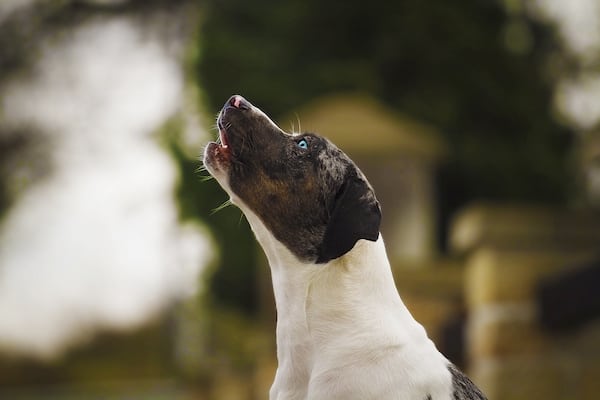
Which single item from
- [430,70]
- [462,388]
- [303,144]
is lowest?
[430,70]

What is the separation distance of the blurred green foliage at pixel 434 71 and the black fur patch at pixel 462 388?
1239 cm

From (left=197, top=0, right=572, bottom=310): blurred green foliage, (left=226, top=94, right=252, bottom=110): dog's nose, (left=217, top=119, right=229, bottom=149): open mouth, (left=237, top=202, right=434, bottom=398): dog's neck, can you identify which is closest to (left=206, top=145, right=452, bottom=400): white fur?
(left=237, top=202, right=434, bottom=398): dog's neck

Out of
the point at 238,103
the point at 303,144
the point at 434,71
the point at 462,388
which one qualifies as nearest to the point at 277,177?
the point at 303,144

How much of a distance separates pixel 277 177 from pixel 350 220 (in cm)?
41

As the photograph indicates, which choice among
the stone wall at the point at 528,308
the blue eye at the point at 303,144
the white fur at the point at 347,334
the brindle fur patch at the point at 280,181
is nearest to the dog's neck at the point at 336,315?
the white fur at the point at 347,334

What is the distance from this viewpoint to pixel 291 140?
373 cm

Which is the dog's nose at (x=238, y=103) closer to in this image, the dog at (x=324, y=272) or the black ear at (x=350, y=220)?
the dog at (x=324, y=272)

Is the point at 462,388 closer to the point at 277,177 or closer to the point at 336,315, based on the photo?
the point at 336,315

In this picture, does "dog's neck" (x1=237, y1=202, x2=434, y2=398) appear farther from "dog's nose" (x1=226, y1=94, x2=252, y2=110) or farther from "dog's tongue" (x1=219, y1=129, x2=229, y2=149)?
"dog's nose" (x1=226, y1=94, x2=252, y2=110)

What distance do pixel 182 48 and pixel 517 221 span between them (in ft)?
38.8

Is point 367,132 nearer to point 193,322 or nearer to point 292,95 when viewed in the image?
point 292,95

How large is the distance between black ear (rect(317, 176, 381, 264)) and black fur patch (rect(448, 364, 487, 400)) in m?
0.64

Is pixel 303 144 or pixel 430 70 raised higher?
pixel 303 144

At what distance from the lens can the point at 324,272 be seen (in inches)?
140
